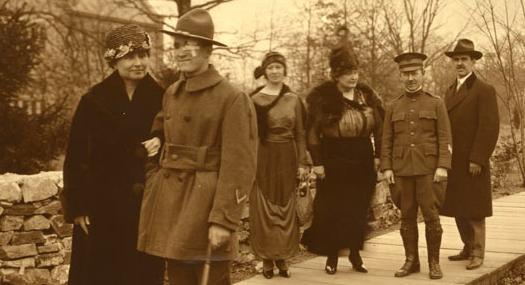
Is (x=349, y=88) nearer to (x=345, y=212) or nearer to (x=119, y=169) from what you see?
(x=345, y=212)

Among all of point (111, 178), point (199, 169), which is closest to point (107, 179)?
point (111, 178)

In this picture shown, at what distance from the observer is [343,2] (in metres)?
21.1

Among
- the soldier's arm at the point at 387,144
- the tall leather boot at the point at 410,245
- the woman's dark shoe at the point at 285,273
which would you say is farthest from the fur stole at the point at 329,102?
the woman's dark shoe at the point at 285,273

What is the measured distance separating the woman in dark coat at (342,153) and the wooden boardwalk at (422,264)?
21cm

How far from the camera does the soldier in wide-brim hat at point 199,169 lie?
11.9 feet

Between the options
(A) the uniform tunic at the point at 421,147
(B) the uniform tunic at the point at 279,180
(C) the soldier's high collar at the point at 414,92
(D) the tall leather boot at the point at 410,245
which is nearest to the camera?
(A) the uniform tunic at the point at 421,147

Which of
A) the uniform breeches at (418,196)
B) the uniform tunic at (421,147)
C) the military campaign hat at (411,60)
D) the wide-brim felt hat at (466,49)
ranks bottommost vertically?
the uniform breeches at (418,196)

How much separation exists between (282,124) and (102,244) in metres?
2.58

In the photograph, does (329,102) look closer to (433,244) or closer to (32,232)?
(433,244)

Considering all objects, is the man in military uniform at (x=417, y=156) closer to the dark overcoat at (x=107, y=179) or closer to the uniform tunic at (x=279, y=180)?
the uniform tunic at (x=279, y=180)

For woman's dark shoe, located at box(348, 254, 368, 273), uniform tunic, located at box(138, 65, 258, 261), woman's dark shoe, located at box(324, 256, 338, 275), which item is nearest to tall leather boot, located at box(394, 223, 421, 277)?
woman's dark shoe, located at box(348, 254, 368, 273)

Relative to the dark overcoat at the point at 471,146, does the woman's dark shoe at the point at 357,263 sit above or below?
below

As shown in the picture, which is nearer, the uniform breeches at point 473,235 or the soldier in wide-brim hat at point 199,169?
the soldier in wide-brim hat at point 199,169

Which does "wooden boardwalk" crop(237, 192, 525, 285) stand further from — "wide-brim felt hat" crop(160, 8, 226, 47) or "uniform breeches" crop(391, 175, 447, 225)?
"wide-brim felt hat" crop(160, 8, 226, 47)
